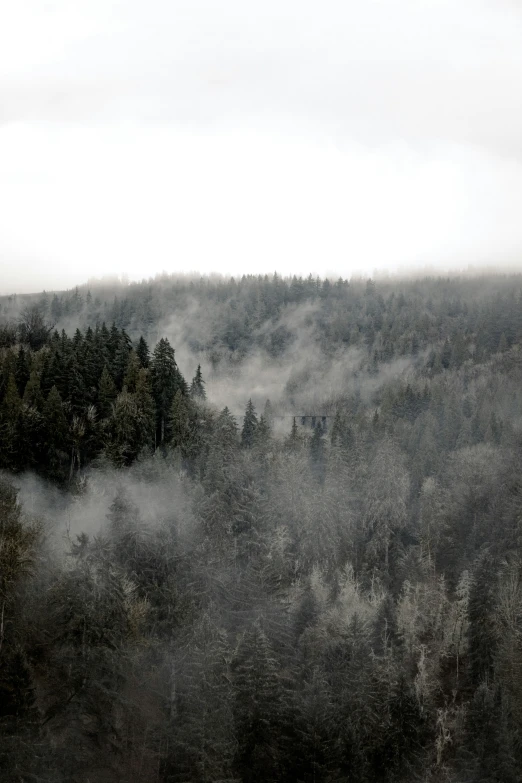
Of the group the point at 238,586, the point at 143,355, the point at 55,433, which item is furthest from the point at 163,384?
the point at 238,586

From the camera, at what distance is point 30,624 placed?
4403cm

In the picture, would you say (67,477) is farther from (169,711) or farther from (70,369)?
(169,711)

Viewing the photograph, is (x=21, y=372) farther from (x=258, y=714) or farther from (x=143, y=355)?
(x=258, y=714)

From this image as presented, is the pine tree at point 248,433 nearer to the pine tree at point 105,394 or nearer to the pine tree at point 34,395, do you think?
the pine tree at point 105,394

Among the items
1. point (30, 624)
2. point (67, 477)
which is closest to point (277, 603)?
point (67, 477)

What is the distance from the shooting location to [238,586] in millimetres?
65812

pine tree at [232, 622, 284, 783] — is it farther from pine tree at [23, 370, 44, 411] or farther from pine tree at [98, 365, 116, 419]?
pine tree at [23, 370, 44, 411]

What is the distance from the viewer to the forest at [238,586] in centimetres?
4453

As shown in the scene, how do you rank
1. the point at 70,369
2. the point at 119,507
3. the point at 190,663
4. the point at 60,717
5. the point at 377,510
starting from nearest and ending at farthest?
the point at 60,717, the point at 190,663, the point at 119,507, the point at 70,369, the point at 377,510

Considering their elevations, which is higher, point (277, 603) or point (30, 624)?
point (30, 624)

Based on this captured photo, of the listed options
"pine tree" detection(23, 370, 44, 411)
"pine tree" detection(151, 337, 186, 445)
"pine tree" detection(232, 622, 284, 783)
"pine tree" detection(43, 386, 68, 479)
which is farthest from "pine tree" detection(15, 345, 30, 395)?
"pine tree" detection(232, 622, 284, 783)

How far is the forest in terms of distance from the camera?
44.5 m

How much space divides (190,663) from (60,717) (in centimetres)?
1002

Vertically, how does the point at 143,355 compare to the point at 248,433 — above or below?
above
